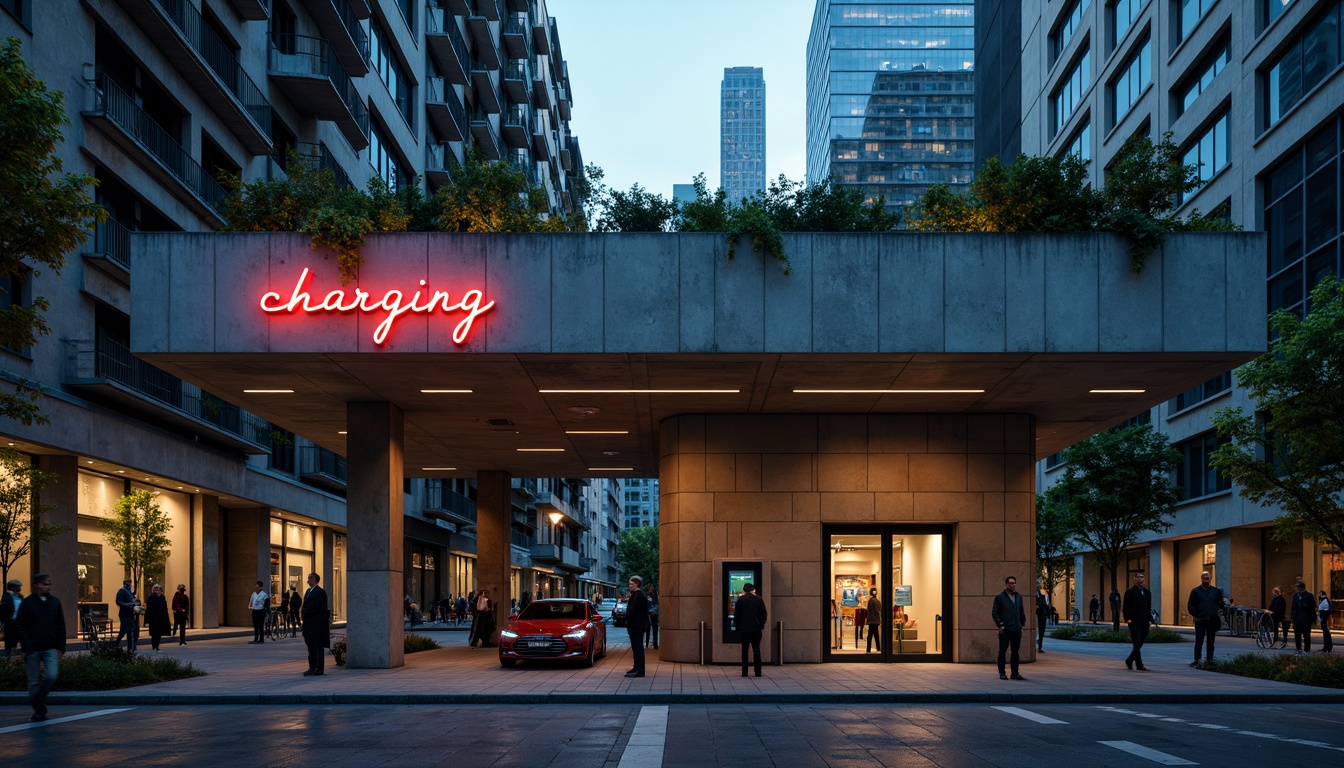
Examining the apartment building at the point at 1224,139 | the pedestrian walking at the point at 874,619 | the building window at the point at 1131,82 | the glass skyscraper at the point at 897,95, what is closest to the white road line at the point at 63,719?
the pedestrian walking at the point at 874,619

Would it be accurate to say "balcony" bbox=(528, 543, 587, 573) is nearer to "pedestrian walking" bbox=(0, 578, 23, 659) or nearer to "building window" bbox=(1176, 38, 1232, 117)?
"building window" bbox=(1176, 38, 1232, 117)

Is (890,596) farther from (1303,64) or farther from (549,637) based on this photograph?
(1303,64)

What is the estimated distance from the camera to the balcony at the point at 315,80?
133 feet

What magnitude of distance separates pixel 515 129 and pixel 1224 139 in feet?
136

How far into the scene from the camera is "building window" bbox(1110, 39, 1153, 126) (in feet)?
168

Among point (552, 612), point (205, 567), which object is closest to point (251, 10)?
point (205, 567)

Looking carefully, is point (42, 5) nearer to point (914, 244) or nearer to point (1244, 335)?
point (914, 244)

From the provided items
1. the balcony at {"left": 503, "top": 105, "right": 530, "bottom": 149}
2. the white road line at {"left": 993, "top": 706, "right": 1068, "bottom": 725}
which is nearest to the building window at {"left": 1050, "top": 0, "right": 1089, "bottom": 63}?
the balcony at {"left": 503, "top": 105, "right": 530, "bottom": 149}

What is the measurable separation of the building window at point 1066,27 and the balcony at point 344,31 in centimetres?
3635

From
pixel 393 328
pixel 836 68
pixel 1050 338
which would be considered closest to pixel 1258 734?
pixel 1050 338

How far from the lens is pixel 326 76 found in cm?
4091

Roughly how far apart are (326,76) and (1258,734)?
119ft

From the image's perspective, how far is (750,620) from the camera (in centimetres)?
1995

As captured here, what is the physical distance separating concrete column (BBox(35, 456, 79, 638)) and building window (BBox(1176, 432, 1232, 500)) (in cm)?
3731
